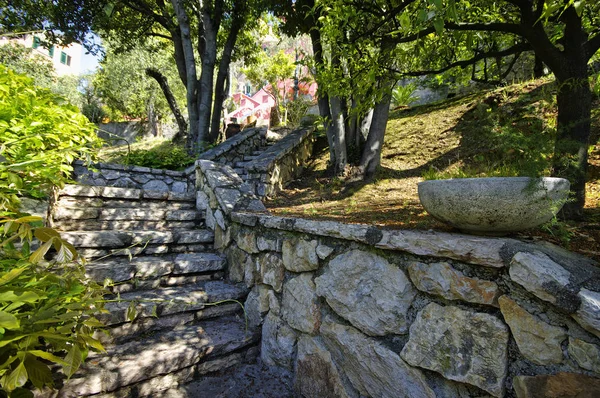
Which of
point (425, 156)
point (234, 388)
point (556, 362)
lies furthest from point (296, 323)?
point (425, 156)

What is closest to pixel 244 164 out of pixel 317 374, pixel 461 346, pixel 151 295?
pixel 151 295

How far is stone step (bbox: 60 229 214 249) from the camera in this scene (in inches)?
94.0

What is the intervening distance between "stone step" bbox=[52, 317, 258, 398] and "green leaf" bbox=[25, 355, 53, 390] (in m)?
0.59

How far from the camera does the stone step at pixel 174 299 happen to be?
6.42 feet

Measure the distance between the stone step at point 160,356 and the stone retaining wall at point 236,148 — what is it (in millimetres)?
4159

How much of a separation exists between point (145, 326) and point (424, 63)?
410cm

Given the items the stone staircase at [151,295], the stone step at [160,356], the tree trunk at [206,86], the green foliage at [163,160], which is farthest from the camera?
the tree trunk at [206,86]

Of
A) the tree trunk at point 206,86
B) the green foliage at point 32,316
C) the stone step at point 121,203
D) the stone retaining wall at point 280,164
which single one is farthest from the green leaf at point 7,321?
the tree trunk at point 206,86

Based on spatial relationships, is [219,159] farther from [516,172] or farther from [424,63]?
[516,172]

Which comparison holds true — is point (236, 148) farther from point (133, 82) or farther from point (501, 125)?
point (133, 82)

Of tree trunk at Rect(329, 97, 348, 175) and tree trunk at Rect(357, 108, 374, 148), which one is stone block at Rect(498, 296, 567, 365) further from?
tree trunk at Rect(357, 108, 374, 148)

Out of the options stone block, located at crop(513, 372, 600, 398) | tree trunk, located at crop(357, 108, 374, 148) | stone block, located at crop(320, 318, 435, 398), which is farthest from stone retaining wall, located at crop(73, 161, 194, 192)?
stone block, located at crop(513, 372, 600, 398)

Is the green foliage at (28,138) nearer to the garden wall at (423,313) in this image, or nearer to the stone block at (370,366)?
the garden wall at (423,313)

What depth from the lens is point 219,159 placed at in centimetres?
607
